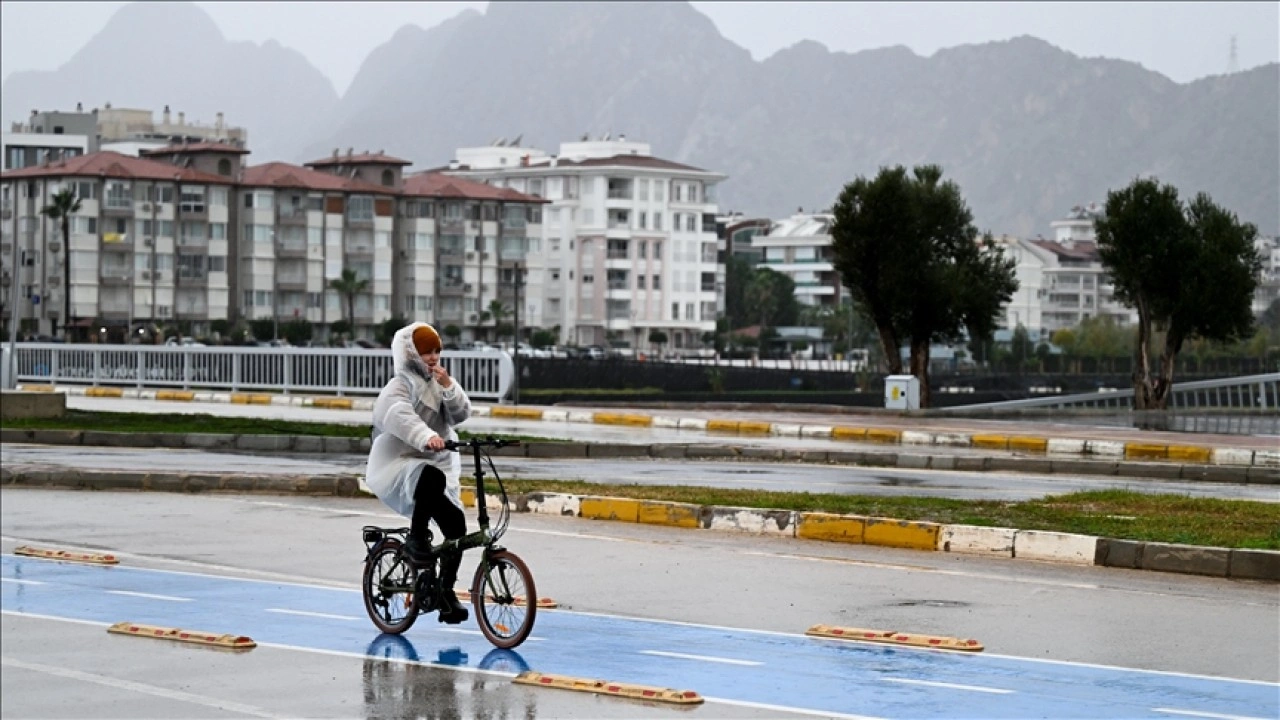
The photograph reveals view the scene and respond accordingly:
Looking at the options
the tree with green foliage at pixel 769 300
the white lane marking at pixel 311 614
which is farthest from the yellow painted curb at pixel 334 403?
the tree with green foliage at pixel 769 300

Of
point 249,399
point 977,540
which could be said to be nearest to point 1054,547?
point 977,540

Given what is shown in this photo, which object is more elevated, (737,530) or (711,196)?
(711,196)

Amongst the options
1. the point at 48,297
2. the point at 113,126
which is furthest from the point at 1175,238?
the point at 113,126

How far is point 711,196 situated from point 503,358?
134746 millimetres

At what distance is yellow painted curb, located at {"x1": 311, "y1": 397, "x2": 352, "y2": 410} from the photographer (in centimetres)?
4069

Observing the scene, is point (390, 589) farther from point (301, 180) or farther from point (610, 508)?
point (301, 180)

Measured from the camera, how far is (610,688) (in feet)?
30.2

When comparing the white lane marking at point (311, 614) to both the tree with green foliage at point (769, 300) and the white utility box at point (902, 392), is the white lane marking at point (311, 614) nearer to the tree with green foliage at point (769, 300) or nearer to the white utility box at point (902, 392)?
the white utility box at point (902, 392)

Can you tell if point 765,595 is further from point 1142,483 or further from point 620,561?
point 1142,483

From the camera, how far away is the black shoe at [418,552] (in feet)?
35.2

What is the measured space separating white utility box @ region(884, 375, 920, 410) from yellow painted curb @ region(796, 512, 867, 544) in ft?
83.6

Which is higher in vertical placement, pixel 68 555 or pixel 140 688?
pixel 68 555

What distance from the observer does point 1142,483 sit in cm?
2297

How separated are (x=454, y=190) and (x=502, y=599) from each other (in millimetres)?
133831
